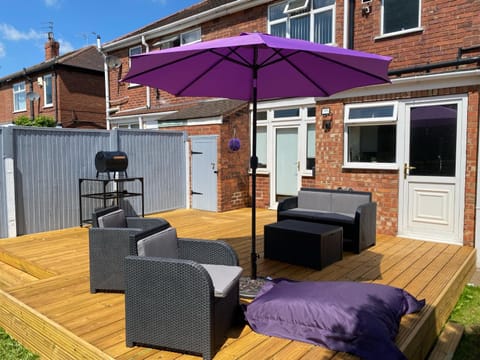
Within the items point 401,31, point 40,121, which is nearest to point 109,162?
point 401,31

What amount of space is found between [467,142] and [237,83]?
12.4 ft

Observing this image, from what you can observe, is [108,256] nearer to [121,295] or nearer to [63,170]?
[121,295]

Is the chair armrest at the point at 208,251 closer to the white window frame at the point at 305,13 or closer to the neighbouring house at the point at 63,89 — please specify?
the white window frame at the point at 305,13

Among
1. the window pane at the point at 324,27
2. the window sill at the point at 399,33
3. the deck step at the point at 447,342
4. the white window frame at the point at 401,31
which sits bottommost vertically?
the deck step at the point at 447,342

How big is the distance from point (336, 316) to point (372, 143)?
190 inches

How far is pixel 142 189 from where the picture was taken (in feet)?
26.1

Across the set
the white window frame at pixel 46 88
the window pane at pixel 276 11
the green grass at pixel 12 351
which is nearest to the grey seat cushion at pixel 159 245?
the green grass at pixel 12 351

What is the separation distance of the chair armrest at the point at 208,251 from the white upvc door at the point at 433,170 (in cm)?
435

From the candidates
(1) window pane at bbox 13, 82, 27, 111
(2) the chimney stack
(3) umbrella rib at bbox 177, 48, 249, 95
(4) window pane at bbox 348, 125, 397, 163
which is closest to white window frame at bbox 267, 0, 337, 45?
(4) window pane at bbox 348, 125, 397, 163

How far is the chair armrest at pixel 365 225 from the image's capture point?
535cm

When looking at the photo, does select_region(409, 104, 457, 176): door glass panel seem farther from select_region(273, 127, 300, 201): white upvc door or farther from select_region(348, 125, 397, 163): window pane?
select_region(273, 127, 300, 201): white upvc door

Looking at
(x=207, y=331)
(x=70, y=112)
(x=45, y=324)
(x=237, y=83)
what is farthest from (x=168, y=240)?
(x=70, y=112)

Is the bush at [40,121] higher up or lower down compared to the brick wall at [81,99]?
lower down

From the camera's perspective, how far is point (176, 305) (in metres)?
2.58
